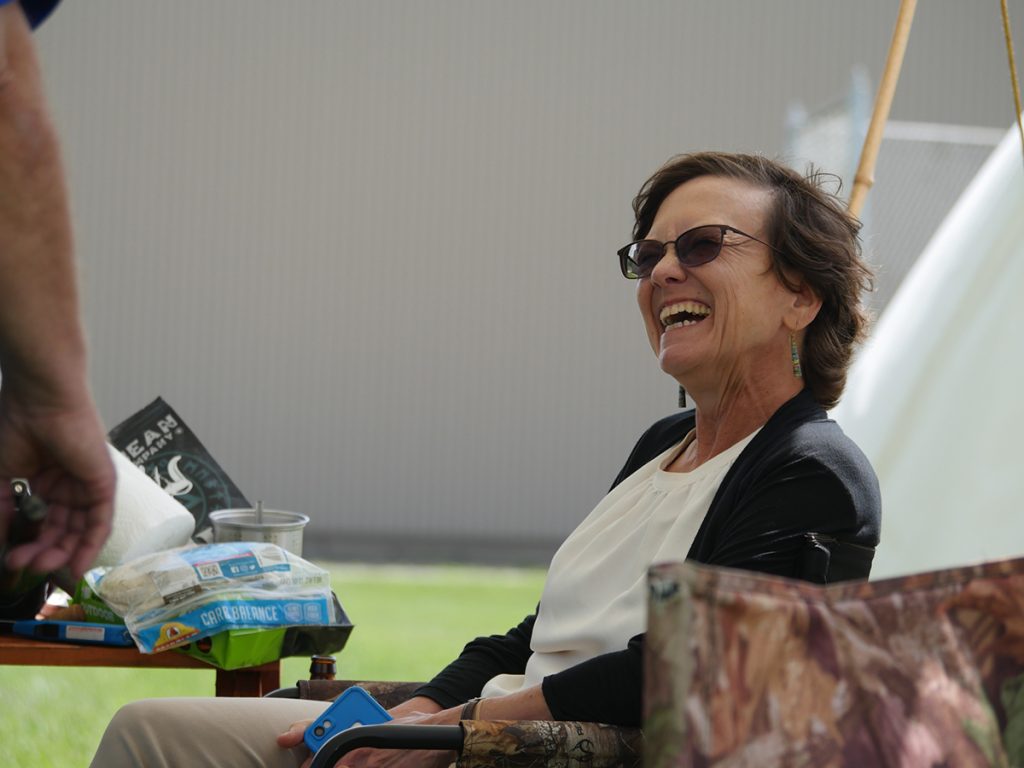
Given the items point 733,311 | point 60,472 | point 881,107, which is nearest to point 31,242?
point 60,472

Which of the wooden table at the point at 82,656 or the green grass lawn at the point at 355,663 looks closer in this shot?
the wooden table at the point at 82,656

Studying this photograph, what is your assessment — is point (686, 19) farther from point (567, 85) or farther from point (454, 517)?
point (454, 517)

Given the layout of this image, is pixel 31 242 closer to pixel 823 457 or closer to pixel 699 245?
pixel 823 457

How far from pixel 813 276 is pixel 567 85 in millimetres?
9656

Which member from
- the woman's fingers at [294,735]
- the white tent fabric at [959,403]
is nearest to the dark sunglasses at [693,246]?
the woman's fingers at [294,735]

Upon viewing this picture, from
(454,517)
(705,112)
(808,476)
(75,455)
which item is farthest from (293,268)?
(75,455)

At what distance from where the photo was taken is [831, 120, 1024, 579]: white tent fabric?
11.7 ft

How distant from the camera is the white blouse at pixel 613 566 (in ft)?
5.92

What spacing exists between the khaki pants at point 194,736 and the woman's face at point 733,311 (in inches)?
31.1

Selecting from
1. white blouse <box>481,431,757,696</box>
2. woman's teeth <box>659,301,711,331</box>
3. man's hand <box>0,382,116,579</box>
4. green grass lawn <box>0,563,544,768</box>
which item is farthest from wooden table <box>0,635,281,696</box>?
green grass lawn <box>0,563,544,768</box>

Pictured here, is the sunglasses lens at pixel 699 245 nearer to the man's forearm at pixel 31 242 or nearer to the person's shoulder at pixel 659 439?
the person's shoulder at pixel 659 439

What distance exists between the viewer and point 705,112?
11500mm

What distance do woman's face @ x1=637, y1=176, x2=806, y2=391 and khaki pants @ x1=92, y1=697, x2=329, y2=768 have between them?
791 mm

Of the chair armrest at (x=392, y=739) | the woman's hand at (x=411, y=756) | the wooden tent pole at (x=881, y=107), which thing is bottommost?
the woman's hand at (x=411, y=756)
